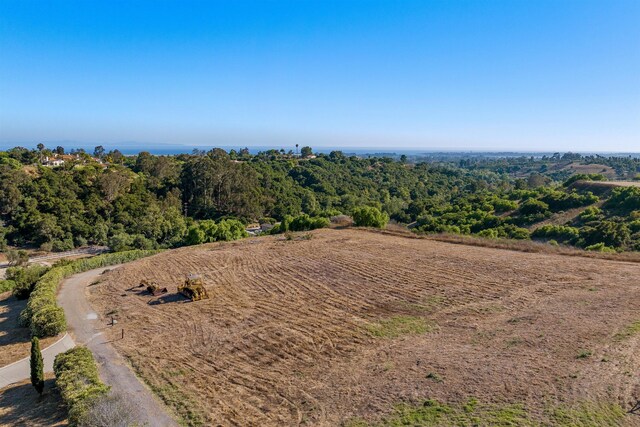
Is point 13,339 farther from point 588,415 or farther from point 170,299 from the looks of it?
point 588,415

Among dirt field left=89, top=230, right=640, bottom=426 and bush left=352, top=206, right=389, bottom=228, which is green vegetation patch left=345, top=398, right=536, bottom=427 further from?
bush left=352, top=206, right=389, bottom=228

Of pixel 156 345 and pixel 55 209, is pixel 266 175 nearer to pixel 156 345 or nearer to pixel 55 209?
pixel 55 209

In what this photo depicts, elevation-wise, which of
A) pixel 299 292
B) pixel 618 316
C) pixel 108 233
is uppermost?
pixel 618 316

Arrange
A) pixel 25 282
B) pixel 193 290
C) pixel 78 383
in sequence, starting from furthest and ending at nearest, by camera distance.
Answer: pixel 25 282, pixel 193 290, pixel 78 383

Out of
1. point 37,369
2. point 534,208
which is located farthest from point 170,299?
point 534,208

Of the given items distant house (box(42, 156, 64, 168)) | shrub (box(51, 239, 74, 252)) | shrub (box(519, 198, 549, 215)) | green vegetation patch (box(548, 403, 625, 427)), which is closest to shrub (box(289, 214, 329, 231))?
shrub (box(519, 198, 549, 215))

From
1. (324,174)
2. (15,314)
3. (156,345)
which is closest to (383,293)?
(156,345)
